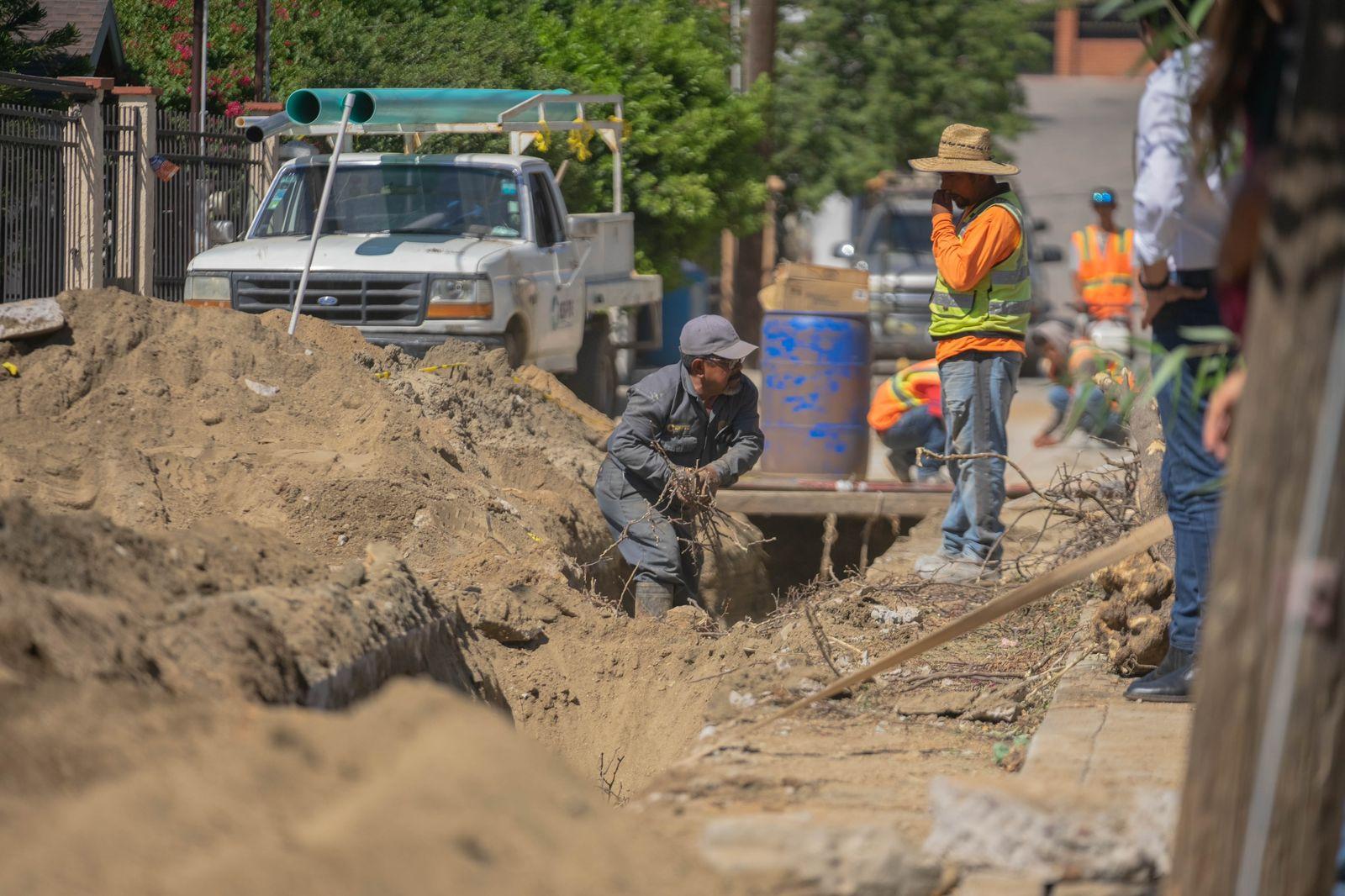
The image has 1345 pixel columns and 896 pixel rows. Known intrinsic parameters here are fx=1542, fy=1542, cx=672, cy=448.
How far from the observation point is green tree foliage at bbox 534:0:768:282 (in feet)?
49.4

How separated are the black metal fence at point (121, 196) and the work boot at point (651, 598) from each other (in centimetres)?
803

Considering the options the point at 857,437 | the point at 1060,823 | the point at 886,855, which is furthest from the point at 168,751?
the point at 857,437

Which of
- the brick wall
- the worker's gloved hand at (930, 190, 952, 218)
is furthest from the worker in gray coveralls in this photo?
the brick wall

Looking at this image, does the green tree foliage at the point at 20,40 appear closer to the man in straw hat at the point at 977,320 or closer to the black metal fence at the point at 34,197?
the black metal fence at the point at 34,197

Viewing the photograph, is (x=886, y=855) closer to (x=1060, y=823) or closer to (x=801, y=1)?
(x=1060, y=823)

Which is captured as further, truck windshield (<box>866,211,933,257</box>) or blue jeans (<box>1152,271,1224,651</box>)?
truck windshield (<box>866,211,933,257</box>)

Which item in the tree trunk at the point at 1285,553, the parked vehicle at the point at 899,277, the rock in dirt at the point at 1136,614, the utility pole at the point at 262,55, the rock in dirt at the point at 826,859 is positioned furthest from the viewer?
the parked vehicle at the point at 899,277

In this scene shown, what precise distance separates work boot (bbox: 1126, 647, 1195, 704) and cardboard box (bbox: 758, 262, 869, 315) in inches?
286

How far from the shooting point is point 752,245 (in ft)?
62.2

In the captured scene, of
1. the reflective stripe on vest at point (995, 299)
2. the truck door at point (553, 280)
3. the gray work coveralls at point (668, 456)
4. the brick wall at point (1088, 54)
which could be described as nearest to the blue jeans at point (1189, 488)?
the reflective stripe on vest at point (995, 299)

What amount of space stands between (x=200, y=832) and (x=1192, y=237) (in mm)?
2936

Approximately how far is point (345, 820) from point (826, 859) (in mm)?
902

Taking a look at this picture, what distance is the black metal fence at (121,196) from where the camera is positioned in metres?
13.6

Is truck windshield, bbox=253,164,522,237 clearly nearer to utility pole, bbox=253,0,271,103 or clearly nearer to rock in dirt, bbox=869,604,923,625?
utility pole, bbox=253,0,271,103
